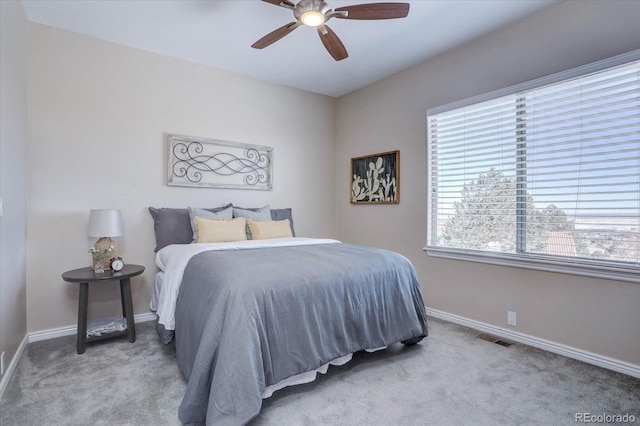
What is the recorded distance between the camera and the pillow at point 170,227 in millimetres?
3301

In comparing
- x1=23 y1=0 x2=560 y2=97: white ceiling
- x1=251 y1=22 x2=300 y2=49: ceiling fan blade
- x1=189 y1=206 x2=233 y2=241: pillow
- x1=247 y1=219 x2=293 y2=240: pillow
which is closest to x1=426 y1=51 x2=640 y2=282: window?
x1=23 y1=0 x2=560 y2=97: white ceiling

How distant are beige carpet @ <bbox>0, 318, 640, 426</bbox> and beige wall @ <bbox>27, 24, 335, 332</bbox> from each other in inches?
29.8

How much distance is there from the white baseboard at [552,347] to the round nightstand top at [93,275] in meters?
3.04

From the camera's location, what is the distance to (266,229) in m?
3.53

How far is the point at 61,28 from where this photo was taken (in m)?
2.99

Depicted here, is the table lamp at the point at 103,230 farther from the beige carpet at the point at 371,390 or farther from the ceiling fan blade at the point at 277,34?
the ceiling fan blade at the point at 277,34

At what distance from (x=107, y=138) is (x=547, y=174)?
3969mm

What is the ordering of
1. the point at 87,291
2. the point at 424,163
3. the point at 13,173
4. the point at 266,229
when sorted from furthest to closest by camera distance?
the point at 424,163
the point at 266,229
the point at 87,291
the point at 13,173

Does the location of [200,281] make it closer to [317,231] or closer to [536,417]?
[536,417]

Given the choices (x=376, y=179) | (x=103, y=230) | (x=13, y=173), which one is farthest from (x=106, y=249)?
(x=376, y=179)

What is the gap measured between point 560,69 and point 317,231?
126 inches

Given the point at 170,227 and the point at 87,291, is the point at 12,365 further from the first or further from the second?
the point at 170,227
